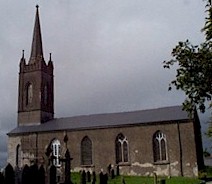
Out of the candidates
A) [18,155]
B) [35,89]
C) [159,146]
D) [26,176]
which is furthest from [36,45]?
[26,176]

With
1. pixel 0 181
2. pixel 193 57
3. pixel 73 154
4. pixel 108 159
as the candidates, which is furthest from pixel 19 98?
pixel 193 57

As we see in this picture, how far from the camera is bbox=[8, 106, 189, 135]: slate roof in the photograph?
37.3 m

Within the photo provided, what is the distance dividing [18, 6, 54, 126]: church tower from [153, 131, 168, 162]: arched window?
17714 mm

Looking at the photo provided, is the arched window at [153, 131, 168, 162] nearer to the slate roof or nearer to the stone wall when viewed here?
the stone wall

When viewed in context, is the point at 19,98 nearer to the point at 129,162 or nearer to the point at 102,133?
the point at 102,133

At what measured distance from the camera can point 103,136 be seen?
3969 centimetres

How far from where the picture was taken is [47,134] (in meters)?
42.7

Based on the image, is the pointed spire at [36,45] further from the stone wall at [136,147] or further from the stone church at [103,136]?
the stone wall at [136,147]

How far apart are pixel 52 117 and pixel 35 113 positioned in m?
3.23

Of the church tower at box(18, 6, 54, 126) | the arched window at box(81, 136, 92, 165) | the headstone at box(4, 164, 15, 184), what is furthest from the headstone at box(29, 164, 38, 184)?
the church tower at box(18, 6, 54, 126)

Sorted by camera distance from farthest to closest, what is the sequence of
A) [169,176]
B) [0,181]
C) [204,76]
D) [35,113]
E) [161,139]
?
1. [35,113]
2. [161,139]
3. [169,176]
4. [0,181]
5. [204,76]

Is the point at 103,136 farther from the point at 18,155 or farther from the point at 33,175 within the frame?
the point at 33,175

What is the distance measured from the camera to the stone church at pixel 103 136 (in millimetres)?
35406

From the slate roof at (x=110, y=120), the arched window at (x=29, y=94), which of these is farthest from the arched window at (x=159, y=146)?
the arched window at (x=29, y=94)
